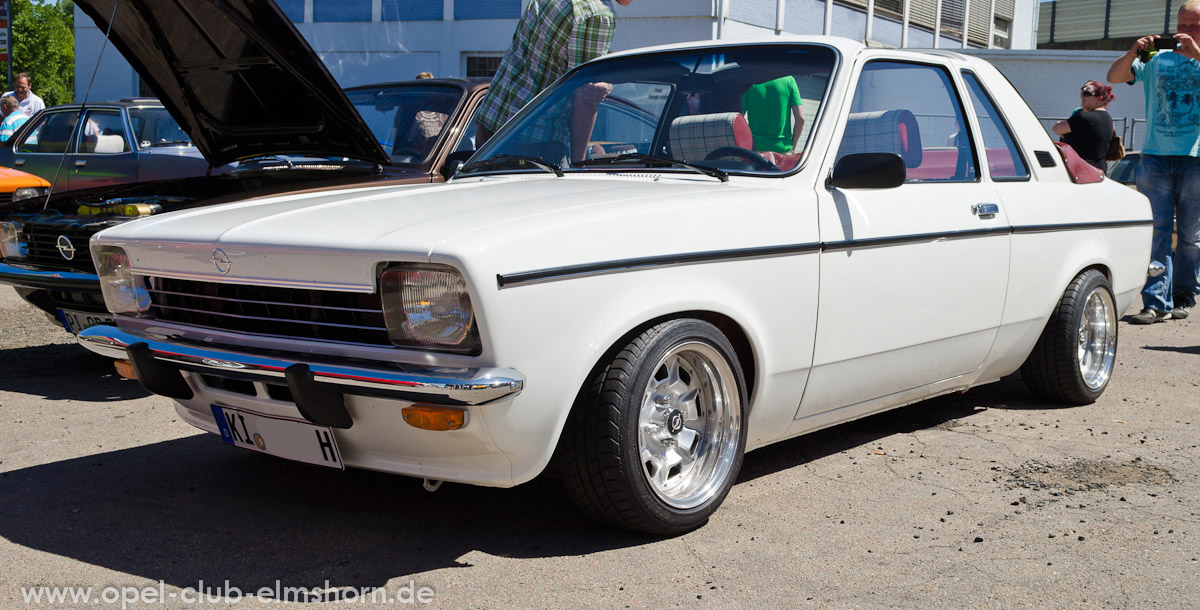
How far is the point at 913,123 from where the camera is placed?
426 cm

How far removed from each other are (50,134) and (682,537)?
8.25 metres

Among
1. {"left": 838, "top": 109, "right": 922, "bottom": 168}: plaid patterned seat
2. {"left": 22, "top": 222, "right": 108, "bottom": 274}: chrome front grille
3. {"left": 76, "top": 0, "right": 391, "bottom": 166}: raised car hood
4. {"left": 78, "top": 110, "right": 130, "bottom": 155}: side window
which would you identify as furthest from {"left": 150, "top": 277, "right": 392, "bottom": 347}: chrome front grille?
{"left": 78, "top": 110, "right": 130, "bottom": 155}: side window

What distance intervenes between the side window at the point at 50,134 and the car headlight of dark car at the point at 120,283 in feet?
21.1

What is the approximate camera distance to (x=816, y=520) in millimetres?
3461

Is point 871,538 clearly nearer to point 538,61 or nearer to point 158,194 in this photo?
point 538,61

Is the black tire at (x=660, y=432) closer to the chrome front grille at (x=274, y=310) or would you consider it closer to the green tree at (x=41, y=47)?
the chrome front grille at (x=274, y=310)

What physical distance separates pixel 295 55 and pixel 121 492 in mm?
2295

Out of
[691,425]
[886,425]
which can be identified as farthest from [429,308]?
[886,425]

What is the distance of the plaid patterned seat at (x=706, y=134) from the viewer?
3922 mm

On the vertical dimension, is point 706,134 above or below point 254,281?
above

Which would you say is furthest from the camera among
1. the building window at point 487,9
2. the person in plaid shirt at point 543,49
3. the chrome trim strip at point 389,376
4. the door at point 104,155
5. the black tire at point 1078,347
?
the building window at point 487,9

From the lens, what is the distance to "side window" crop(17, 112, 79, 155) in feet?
30.8

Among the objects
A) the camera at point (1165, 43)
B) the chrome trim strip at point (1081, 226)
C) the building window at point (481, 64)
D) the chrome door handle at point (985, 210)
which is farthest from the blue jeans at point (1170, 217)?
the building window at point (481, 64)

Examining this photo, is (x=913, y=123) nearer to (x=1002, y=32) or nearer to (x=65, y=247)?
(x=65, y=247)
